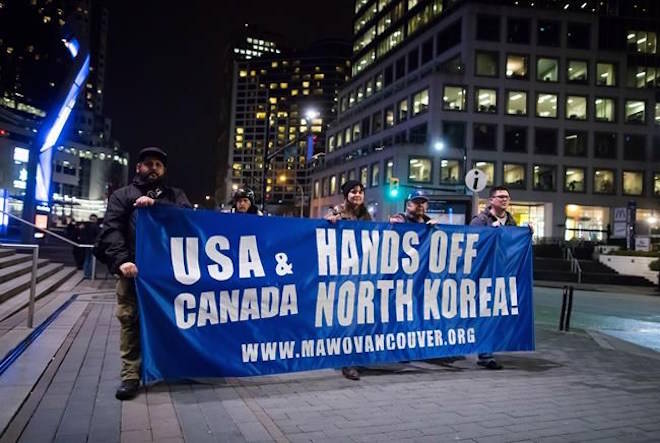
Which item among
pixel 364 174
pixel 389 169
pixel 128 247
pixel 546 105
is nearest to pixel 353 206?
pixel 128 247

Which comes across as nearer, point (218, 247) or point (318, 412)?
point (318, 412)

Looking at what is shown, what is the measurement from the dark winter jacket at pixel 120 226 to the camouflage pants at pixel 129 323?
0.68 feet

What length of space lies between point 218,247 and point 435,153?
53.2m

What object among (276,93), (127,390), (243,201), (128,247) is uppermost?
(276,93)

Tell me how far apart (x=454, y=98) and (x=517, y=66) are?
749 cm

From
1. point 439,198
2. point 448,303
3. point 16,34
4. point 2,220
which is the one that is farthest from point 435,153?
point 448,303

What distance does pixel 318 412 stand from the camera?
496 centimetres

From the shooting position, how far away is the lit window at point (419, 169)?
57.6 metres

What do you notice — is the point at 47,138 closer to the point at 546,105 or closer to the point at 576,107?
the point at 546,105

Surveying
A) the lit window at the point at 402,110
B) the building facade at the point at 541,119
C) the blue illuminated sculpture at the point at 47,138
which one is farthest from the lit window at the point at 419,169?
the blue illuminated sculpture at the point at 47,138

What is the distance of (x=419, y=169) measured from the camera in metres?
57.9

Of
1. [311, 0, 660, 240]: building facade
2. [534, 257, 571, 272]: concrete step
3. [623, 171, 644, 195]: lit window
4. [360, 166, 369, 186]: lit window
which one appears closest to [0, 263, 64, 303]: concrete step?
[534, 257, 571, 272]: concrete step

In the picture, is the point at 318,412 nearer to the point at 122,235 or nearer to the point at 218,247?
the point at 218,247

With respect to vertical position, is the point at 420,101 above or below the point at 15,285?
above
